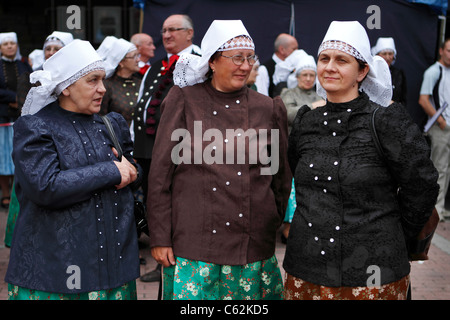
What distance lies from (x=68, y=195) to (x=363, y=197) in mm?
1376

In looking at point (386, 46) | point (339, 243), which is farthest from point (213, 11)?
point (339, 243)

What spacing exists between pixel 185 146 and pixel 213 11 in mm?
5562

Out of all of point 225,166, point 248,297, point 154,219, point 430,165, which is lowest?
point 248,297

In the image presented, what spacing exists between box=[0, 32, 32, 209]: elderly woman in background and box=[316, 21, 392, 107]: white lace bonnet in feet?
19.7

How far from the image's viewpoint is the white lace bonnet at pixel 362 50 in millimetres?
2633

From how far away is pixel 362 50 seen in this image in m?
2.65

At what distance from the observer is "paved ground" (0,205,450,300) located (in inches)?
186

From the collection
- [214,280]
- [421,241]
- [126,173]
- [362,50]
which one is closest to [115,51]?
[126,173]

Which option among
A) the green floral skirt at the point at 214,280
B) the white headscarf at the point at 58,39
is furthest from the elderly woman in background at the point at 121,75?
the green floral skirt at the point at 214,280

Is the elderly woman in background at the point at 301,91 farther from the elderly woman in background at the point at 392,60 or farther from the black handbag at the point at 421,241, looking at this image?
the black handbag at the point at 421,241

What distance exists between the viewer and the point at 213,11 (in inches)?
317

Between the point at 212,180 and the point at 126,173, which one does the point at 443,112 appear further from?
the point at 126,173

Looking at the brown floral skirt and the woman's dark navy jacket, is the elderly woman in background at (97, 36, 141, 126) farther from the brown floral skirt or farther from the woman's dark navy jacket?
the brown floral skirt
